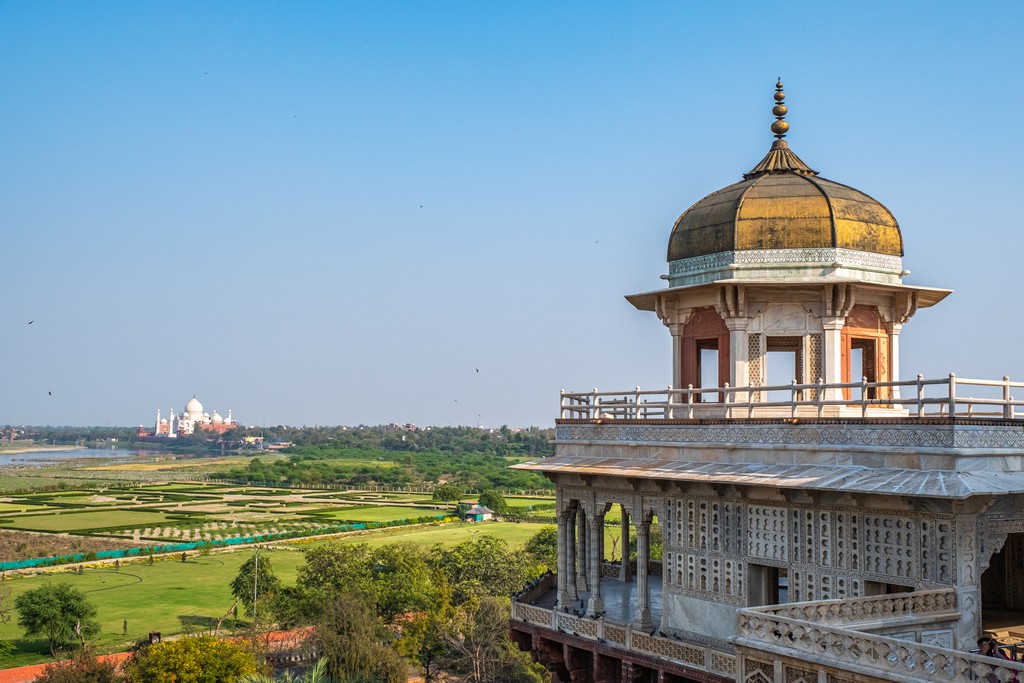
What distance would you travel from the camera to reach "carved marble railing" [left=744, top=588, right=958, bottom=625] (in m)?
10.4

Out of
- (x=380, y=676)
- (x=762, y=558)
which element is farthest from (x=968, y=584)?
(x=380, y=676)

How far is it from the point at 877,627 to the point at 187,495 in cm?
12659

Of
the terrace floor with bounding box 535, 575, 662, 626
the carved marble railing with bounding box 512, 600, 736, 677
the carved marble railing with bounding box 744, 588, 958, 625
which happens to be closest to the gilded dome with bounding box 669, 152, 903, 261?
the terrace floor with bounding box 535, 575, 662, 626

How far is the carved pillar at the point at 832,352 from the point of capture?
1714 cm

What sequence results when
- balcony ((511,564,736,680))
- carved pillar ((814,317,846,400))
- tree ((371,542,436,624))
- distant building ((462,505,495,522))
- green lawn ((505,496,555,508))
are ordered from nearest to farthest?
balcony ((511,564,736,680)) < carved pillar ((814,317,846,400)) < tree ((371,542,436,624)) < distant building ((462,505,495,522)) < green lawn ((505,496,555,508))

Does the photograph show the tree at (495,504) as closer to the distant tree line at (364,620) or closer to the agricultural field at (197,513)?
the agricultural field at (197,513)

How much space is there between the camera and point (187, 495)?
12781 centimetres

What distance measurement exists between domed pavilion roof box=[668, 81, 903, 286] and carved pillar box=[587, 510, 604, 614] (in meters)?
4.77

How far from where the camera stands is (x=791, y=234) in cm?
1753

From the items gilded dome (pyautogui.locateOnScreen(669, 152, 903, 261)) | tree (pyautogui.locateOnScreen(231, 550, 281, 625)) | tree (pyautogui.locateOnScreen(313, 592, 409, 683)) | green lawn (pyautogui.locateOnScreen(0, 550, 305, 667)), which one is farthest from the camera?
tree (pyautogui.locateOnScreen(231, 550, 281, 625))

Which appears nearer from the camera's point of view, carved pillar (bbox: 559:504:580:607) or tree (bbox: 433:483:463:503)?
carved pillar (bbox: 559:504:580:607)

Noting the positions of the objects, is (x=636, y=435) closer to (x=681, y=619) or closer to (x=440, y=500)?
(x=681, y=619)

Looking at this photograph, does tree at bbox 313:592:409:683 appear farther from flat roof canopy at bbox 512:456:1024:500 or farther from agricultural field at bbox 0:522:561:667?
flat roof canopy at bbox 512:456:1024:500

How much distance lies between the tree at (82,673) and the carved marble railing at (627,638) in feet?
68.0
